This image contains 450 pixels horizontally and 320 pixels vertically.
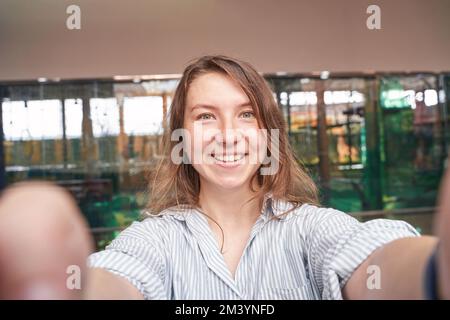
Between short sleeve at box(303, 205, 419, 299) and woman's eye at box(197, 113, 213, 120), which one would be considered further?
woman's eye at box(197, 113, 213, 120)

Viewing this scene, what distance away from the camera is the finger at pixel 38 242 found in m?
0.32

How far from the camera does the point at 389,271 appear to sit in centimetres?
53

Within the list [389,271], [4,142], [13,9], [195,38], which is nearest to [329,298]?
[389,271]

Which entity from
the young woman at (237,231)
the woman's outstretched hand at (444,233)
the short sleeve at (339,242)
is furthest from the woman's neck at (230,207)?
the woman's outstretched hand at (444,233)

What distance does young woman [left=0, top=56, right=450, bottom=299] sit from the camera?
0.57 meters

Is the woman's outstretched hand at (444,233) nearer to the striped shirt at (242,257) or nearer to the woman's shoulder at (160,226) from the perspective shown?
the striped shirt at (242,257)

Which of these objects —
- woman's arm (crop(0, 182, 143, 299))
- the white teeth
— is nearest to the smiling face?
the white teeth

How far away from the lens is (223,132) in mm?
651

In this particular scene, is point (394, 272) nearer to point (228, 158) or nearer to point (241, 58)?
point (228, 158)

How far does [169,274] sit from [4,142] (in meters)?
1.34

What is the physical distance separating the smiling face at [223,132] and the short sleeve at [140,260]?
0.47 ft

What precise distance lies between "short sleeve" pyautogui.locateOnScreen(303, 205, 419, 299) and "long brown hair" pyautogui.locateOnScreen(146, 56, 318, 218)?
87 mm

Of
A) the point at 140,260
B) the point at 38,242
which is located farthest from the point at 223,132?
the point at 38,242

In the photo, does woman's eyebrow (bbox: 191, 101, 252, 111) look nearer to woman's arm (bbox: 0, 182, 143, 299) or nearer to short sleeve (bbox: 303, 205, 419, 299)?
short sleeve (bbox: 303, 205, 419, 299)
